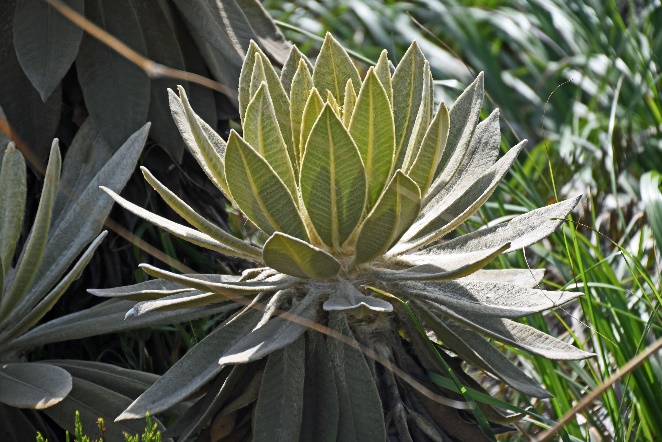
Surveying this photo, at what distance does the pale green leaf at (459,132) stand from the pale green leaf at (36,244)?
0.53m

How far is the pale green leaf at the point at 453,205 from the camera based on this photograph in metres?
1.16

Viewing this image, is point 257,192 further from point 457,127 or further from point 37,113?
point 37,113

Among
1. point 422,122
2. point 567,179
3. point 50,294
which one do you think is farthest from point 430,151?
point 567,179

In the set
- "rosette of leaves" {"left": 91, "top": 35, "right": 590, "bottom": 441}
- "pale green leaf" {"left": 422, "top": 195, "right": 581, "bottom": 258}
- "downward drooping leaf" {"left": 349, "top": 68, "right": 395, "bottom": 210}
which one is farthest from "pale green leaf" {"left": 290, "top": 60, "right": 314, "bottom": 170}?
"pale green leaf" {"left": 422, "top": 195, "right": 581, "bottom": 258}

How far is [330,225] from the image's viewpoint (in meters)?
1.09

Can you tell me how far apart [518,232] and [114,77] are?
2.51ft

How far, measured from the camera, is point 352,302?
1.03m

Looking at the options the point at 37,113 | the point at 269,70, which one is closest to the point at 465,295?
the point at 269,70

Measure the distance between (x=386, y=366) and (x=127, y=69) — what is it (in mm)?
769

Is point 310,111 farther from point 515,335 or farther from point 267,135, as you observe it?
point 515,335

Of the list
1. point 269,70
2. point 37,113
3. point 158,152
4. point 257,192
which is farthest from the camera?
point 158,152

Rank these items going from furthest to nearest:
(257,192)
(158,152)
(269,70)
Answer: (158,152) → (269,70) → (257,192)

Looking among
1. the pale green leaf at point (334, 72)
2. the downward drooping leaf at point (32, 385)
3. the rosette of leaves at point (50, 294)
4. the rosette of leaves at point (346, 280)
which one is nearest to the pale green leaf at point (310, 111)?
the rosette of leaves at point (346, 280)

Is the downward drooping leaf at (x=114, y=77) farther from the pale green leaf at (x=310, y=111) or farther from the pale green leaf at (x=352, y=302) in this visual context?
the pale green leaf at (x=352, y=302)
